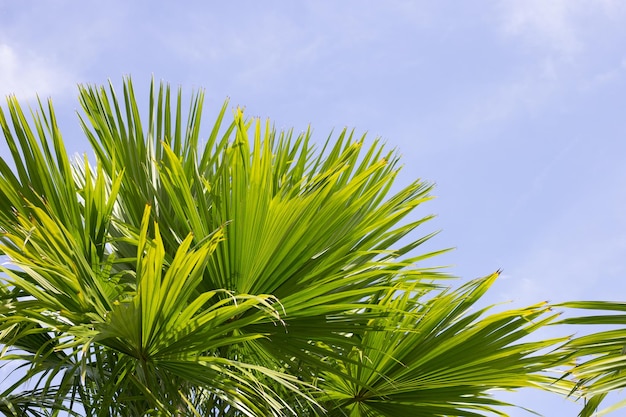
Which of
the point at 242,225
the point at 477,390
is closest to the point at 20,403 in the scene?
the point at 242,225

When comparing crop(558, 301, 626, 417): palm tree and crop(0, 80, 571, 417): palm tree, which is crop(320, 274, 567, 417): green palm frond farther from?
crop(558, 301, 626, 417): palm tree

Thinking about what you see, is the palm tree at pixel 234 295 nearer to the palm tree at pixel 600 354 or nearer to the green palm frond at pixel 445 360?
the green palm frond at pixel 445 360

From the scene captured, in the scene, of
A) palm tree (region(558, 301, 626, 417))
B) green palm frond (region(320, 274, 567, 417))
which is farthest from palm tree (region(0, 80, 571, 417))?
palm tree (region(558, 301, 626, 417))

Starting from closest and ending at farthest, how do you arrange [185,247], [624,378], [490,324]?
[624,378], [185,247], [490,324]

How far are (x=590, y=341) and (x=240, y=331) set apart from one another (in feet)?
3.86

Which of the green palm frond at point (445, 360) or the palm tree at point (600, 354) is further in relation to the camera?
the green palm frond at point (445, 360)

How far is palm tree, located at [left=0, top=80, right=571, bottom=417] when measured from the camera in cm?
211

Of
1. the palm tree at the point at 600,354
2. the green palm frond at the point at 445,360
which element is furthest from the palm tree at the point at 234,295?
the palm tree at the point at 600,354

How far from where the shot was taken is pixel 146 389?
2.27 m

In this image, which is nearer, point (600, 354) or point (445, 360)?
point (600, 354)

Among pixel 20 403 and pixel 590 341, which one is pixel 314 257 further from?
pixel 20 403

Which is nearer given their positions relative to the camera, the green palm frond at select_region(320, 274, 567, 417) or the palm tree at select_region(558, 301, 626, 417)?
the palm tree at select_region(558, 301, 626, 417)

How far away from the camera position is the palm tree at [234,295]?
6.91 ft

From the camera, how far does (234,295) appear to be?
2.48m
